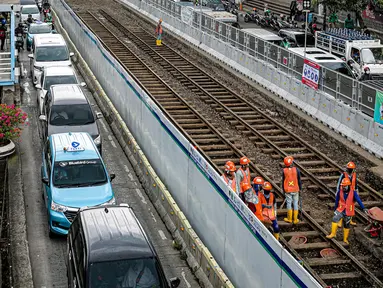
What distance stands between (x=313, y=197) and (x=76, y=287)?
25.8 feet

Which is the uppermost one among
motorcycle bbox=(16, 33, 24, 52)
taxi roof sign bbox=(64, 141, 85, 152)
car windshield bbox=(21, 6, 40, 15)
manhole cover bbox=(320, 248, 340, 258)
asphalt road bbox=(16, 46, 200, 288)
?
car windshield bbox=(21, 6, 40, 15)

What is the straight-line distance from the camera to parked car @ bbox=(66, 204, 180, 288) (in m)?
11.8

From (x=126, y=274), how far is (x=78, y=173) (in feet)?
18.7

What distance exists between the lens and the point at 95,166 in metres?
17.3

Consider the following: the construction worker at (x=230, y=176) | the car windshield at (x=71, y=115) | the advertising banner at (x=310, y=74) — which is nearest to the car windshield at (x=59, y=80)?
the car windshield at (x=71, y=115)

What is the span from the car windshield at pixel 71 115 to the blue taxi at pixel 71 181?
3.25 metres

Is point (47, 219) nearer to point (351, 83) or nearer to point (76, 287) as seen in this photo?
point (76, 287)

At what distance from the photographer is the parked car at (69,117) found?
2156cm

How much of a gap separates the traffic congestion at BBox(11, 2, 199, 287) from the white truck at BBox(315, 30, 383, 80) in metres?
12.0

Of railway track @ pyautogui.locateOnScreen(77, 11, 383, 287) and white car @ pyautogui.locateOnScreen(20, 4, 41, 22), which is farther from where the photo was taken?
white car @ pyautogui.locateOnScreen(20, 4, 41, 22)

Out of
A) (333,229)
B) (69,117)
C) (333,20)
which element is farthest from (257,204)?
(333,20)

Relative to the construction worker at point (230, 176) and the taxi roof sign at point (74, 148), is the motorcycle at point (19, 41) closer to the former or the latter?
the taxi roof sign at point (74, 148)

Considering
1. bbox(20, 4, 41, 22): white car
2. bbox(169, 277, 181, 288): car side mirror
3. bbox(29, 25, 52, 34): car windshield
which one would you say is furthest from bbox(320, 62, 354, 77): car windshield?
bbox(20, 4, 41, 22): white car

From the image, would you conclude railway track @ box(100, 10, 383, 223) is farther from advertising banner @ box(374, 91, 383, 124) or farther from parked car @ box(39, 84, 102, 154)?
parked car @ box(39, 84, 102, 154)
